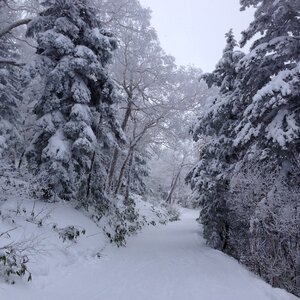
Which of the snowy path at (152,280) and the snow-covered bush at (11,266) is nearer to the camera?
the snow-covered bush at (11,266)

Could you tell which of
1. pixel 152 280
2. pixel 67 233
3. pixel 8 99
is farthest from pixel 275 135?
pixel 8 99

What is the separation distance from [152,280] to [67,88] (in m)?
7.22

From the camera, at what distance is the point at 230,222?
14.1m

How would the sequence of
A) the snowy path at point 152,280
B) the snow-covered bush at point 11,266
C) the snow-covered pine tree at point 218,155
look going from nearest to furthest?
the snow-covered bush at point 11,266, the snowy path at point 152,280, the snow-covered pine tree at point 218,155

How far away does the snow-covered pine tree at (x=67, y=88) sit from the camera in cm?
1131

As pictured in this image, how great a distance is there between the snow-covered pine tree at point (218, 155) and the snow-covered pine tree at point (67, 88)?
469 centimetres

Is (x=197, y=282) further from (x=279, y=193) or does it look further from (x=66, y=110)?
(x=66, y=110)

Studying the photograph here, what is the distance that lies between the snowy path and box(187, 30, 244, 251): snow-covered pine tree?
238cm

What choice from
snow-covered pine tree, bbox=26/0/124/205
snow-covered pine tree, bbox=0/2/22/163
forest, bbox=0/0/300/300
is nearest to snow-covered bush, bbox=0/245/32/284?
forest, bbox=0/0/300/300

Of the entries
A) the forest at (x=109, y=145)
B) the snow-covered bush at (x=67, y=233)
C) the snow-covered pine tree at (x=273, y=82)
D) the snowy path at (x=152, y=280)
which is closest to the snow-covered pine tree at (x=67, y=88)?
the forest at (x=109, y=145)

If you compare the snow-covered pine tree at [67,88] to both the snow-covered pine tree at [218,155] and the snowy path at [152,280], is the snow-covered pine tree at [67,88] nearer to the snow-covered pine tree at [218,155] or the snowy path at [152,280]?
the snowy path at [152,280]

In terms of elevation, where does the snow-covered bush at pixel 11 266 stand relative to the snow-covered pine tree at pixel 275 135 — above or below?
below

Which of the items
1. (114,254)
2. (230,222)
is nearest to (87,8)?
(114,254)

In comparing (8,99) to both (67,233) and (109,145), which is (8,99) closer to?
(109,145)
